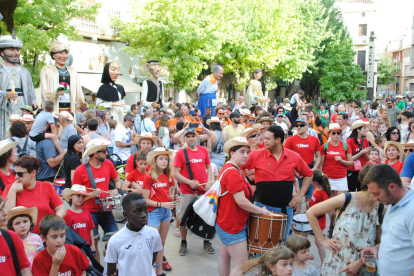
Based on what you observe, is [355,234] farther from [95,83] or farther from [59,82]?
[95,83]

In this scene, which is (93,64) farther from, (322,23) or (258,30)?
(322,23)

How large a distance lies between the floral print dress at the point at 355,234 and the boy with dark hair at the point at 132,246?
1808mm

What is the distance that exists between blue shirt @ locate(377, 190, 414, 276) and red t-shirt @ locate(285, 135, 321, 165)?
3947mm

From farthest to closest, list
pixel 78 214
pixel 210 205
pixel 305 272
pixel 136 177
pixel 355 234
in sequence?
pixel 136 177, pixel 78 214, pixel 210 205, pixel 305 272, pixel 355 234

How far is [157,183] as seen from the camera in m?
5.15

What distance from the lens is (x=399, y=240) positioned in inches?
118

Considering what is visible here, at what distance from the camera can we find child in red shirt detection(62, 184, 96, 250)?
4.40 m

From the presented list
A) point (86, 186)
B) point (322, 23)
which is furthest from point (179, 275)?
point (322, 23)

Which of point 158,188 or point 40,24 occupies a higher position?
point 40,24

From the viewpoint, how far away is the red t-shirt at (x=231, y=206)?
163 inches

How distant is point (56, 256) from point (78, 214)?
1.18 meters

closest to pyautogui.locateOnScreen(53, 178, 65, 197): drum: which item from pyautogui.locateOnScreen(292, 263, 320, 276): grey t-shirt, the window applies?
pyautogui.locateOnScreen(292, 263, 320, 276): grey t-shirt

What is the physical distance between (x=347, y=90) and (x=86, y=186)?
21426mm

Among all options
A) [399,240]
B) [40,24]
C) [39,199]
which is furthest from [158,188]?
[40,24]
